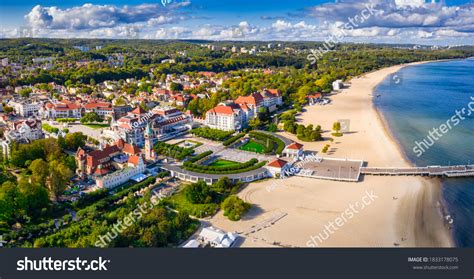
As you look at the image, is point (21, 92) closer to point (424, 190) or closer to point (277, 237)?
point (277, 237)

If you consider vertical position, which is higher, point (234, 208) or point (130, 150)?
point (130, 150)

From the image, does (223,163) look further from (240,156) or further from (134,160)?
(134,160)

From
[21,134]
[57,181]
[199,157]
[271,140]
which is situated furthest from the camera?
[271,140]

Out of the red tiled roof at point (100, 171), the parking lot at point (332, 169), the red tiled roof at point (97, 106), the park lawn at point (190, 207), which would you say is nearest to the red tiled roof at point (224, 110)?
the parking lot at point (332, 169)
